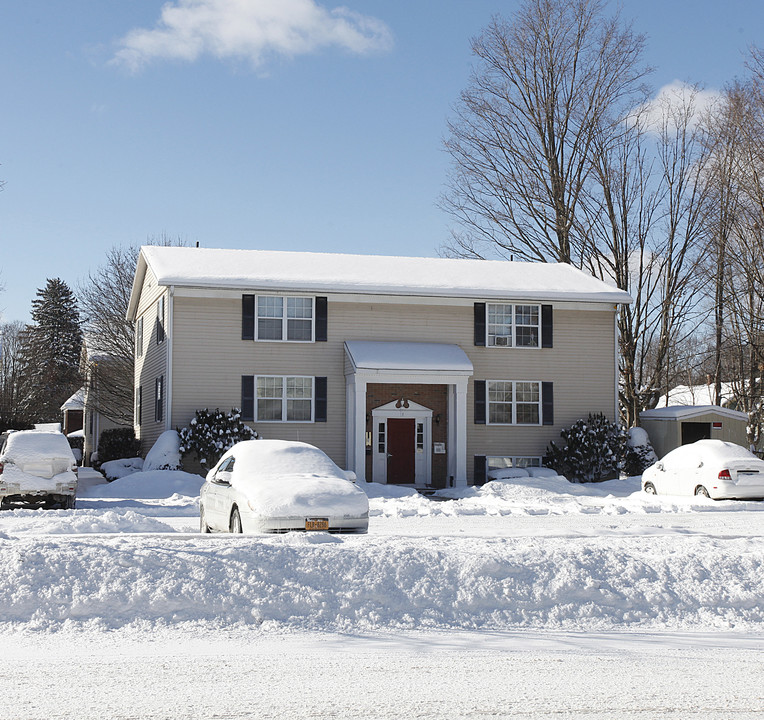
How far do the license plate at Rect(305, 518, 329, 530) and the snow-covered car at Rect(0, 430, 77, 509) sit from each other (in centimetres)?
878

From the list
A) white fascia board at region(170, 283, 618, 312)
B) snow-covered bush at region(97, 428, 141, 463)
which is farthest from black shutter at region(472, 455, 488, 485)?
snow-covered bush at region(97, 428, 141, 463)

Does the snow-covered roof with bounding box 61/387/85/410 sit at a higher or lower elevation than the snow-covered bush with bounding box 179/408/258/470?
higher

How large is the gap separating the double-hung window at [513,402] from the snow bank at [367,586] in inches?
721

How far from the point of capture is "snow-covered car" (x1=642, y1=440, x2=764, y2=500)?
20672 millimetres

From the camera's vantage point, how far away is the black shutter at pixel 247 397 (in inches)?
1053

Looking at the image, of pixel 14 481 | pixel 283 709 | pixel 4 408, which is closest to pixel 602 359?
pixel 14 481

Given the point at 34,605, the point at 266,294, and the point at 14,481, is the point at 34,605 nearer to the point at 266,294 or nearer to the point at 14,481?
the point at 14,481

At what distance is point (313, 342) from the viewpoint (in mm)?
27500

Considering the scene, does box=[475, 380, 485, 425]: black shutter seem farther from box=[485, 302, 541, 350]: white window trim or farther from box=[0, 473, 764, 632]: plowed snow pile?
box=[0, 473, 764, 632]: plowed snow pile

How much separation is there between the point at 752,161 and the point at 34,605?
2958 centimetres

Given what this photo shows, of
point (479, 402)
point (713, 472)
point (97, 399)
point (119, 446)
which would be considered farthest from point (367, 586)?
point (97, 399)

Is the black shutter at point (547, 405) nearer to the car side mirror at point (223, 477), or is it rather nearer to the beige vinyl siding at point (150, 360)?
the beige vinyl siding at point (150, 360)

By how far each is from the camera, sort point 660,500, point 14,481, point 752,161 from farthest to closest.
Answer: point 752,161 < point 660,500 < point 14,481

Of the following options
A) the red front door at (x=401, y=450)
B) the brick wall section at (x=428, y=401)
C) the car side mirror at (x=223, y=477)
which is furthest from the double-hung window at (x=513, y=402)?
the car side mirror at (x=223, y=477)
